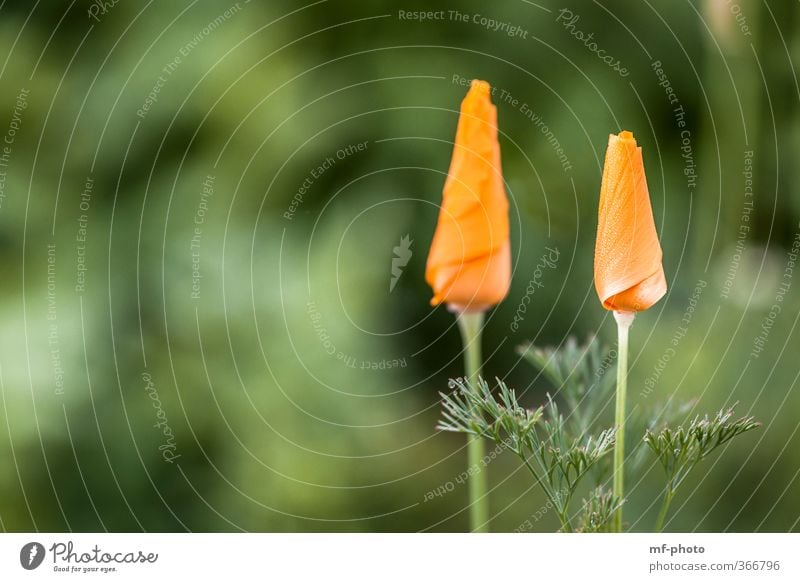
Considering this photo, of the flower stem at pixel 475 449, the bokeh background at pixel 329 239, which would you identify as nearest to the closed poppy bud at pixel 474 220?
the flower stem at pixel 475 449

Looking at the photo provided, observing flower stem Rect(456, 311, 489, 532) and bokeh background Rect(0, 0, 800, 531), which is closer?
flower stem Rect(456, 311, 489, 532)

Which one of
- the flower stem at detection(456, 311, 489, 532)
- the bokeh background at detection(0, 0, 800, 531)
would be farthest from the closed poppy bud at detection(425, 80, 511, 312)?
the bokeh background at detection(0, 0, 800, 531)

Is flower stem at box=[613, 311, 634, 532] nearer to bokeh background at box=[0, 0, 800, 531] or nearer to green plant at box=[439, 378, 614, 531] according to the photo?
green plant at box=[439, 378, 614, 531]

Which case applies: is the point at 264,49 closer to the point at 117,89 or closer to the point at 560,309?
the point at 117,89

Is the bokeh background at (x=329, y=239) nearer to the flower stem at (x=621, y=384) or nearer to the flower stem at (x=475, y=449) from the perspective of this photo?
the flower stem at (x=475, y=449)

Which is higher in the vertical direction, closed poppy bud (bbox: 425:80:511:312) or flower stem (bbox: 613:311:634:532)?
closed poppy bud (bbox: 425:80:511:312)
